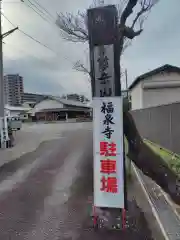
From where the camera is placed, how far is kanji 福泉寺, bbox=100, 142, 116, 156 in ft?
13.2

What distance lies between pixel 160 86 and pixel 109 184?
18722mm

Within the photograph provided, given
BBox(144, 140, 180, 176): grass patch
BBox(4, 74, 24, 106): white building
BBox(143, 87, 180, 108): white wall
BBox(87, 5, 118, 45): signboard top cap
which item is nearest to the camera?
BBox(87, 5, 118, 45): signboard top cap

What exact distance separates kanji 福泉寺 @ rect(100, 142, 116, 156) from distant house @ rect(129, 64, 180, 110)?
18.1m

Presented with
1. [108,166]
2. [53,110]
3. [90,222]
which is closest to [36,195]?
[90,222]

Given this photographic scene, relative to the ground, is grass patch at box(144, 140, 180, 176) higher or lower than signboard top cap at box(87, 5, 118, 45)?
lower

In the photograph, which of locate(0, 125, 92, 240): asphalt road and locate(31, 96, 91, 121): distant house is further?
locate(31, 96, 91, 121): distant house

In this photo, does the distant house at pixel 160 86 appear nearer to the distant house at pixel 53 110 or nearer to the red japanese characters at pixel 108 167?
the red japanese characters at pixel 108 167

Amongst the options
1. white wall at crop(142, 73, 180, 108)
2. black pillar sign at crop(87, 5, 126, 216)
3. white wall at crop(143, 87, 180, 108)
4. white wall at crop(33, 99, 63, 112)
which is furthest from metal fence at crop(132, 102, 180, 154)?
white wall at crop(33, 99, 63, 112)

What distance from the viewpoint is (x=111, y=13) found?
156 inches

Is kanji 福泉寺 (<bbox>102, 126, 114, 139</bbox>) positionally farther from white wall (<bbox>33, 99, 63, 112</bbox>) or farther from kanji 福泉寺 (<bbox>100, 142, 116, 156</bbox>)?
white wall (<bbox>33, 99, 63, 112</bbox>)

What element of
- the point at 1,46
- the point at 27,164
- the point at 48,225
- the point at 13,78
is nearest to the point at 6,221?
the point at 48,225

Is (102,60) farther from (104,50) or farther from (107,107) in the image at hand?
(107,107)

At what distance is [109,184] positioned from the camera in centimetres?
407

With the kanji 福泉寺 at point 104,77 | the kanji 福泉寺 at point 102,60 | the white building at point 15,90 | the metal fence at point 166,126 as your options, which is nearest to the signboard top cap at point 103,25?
the kanji 福泉寺 at point 102,60
